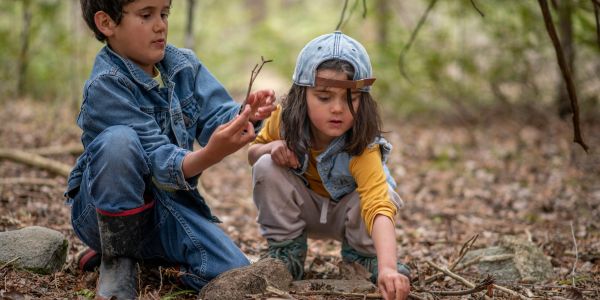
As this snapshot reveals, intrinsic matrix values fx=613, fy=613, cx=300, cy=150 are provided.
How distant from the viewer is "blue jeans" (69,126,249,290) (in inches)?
99.3

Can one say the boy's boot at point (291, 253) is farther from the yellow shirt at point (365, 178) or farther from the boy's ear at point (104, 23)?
the boy's ear at point (104, 23)

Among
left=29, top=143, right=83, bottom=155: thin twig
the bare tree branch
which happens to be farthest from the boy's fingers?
left=29, top=143, right=83, bottom=155: thin twig

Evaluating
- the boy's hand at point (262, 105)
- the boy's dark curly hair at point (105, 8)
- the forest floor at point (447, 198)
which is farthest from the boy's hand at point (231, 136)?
the boy's dark curly hair at point (105, 8)

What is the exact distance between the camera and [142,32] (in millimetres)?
2680

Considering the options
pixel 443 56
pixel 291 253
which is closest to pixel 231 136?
pixel 291 253

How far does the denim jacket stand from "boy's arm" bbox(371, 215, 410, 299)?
813 mm

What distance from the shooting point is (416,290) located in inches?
104

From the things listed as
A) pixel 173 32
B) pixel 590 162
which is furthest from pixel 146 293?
pixel 173 32

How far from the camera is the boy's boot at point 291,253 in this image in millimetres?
3047

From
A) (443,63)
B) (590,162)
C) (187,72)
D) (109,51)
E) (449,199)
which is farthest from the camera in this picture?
(443,63)

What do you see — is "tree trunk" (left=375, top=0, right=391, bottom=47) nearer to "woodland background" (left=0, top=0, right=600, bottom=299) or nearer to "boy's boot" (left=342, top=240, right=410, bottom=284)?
"woodland background" (left=0, top=0, right=600, bottom=299)

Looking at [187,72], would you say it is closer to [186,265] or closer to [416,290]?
[186,265]

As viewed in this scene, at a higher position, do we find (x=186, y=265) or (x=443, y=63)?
(x=443, y=63)

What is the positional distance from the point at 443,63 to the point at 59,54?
5.45m
